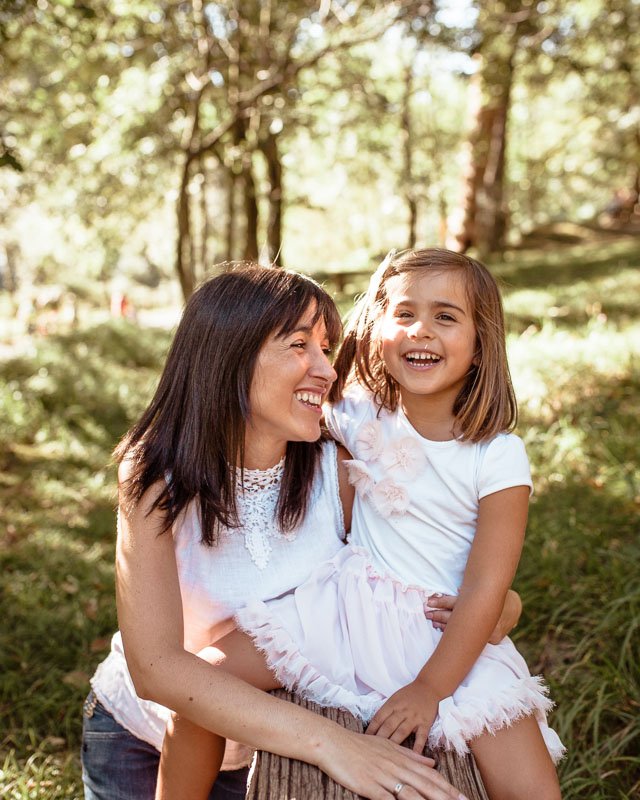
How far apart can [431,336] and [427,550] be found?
1.92 ft

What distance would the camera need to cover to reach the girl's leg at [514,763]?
6.14ft

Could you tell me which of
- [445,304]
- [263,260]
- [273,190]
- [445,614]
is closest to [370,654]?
[445,614]

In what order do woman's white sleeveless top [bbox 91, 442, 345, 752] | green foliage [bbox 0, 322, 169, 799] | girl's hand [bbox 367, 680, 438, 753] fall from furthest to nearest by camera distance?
1. green foliage [bbox 0, 322, 169, 799]
2. woman's white sleeveless top [bbox 91, 442, 345, 752]
3. girl's hand [bbox 367, 680, 438, 753]

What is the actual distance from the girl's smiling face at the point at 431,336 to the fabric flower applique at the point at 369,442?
16 centimetres

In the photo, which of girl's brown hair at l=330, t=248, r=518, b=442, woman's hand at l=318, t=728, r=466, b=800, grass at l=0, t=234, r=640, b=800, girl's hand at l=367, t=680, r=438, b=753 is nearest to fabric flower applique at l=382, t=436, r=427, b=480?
girl's brown hair at l=330, t=248, r=518, b=442

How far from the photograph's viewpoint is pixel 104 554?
17.2 feet

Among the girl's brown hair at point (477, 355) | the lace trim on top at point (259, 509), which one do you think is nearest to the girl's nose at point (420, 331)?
A: the girl's brown hair at point (477, 355)

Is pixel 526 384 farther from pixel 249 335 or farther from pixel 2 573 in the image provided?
pixel 249 335

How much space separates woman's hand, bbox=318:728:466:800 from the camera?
5.46 feet

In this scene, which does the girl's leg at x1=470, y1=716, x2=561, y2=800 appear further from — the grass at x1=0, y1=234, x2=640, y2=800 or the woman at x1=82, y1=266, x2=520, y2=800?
the grass at x1=0, y1=234, x2=640, y2=800

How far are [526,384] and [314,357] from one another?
449cm

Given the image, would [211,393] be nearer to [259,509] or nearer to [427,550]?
[259,509]

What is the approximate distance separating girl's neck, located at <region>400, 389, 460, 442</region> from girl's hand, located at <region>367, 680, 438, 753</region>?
0.71 meters

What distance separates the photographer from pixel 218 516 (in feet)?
6.95
